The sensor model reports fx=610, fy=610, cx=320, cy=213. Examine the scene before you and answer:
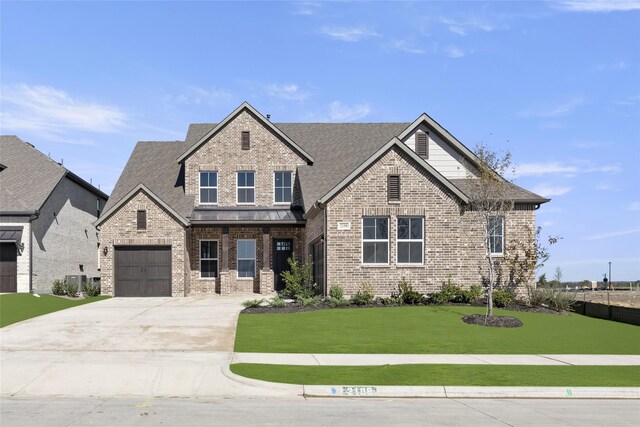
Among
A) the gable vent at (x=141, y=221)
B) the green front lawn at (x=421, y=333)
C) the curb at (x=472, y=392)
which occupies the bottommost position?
the green front lawn at (x=421, y=333)

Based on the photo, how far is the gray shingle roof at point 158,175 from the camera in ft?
109

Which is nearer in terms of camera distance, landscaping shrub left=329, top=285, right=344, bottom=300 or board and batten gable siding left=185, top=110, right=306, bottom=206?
landscaping shrub left=329, top=285, right=344, bottom=300

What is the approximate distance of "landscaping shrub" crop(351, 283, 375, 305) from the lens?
24.6m

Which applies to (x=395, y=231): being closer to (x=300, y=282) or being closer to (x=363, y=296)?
(x=363, y=296)

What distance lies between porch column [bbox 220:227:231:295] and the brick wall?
851 cm

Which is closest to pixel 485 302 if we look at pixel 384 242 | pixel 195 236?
pixel 384 242

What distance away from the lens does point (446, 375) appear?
40.1ft

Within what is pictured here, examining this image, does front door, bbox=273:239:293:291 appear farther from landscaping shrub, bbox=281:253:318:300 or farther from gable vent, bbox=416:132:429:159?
gable vent, bbox=416:132:429:159

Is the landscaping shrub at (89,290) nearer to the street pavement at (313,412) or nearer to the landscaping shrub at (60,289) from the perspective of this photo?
the landscaping shrub at (60,289)

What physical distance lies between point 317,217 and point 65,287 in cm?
1325

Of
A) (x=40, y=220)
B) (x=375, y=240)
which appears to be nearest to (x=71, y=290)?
(x=40, y=220)

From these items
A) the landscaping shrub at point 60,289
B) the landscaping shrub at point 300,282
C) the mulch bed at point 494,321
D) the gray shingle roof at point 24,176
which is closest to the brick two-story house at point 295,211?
the landscaping shrub at point 300,282

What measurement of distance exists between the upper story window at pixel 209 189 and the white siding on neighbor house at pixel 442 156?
10794 millimetres

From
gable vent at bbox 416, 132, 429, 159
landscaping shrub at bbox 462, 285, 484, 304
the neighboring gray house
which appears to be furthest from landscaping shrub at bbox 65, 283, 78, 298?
landscaping shrub at bbox 462, 285, 484, 304
